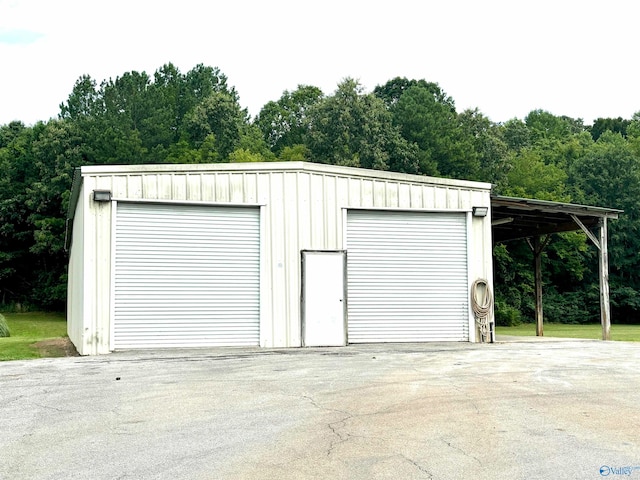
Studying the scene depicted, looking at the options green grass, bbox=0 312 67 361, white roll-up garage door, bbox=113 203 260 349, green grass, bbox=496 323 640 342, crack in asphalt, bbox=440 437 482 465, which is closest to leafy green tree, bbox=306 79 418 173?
green grass, bbox=496 323 640 342

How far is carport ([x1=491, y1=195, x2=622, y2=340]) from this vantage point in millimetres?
18688

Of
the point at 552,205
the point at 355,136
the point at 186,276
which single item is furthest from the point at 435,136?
the point at 186,276

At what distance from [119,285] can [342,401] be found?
8168mm

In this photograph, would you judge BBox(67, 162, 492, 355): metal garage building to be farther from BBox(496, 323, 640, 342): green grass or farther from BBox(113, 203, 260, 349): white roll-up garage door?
BBox(496, 323, 640, 342): green grass

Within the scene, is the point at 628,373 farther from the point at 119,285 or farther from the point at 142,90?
the point at 142,90

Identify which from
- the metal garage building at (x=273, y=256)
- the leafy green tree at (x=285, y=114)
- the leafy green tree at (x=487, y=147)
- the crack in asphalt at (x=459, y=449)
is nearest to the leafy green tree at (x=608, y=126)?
the leafy green tree at (x=487, y=147)

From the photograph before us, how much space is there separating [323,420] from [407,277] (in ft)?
33.5

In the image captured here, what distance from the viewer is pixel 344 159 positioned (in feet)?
153

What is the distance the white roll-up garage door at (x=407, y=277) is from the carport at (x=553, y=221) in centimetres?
175

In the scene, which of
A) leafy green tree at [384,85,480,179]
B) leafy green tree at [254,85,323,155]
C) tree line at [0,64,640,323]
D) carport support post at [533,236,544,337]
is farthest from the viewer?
leafy green tree at [254,85,323,155]

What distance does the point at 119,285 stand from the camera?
14.8 meters

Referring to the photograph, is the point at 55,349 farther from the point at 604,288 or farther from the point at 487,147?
the point at 487,147

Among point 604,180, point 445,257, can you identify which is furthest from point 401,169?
point 445,257

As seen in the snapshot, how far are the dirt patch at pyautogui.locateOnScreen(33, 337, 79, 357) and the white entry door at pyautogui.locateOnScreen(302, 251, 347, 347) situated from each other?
4.77 m
